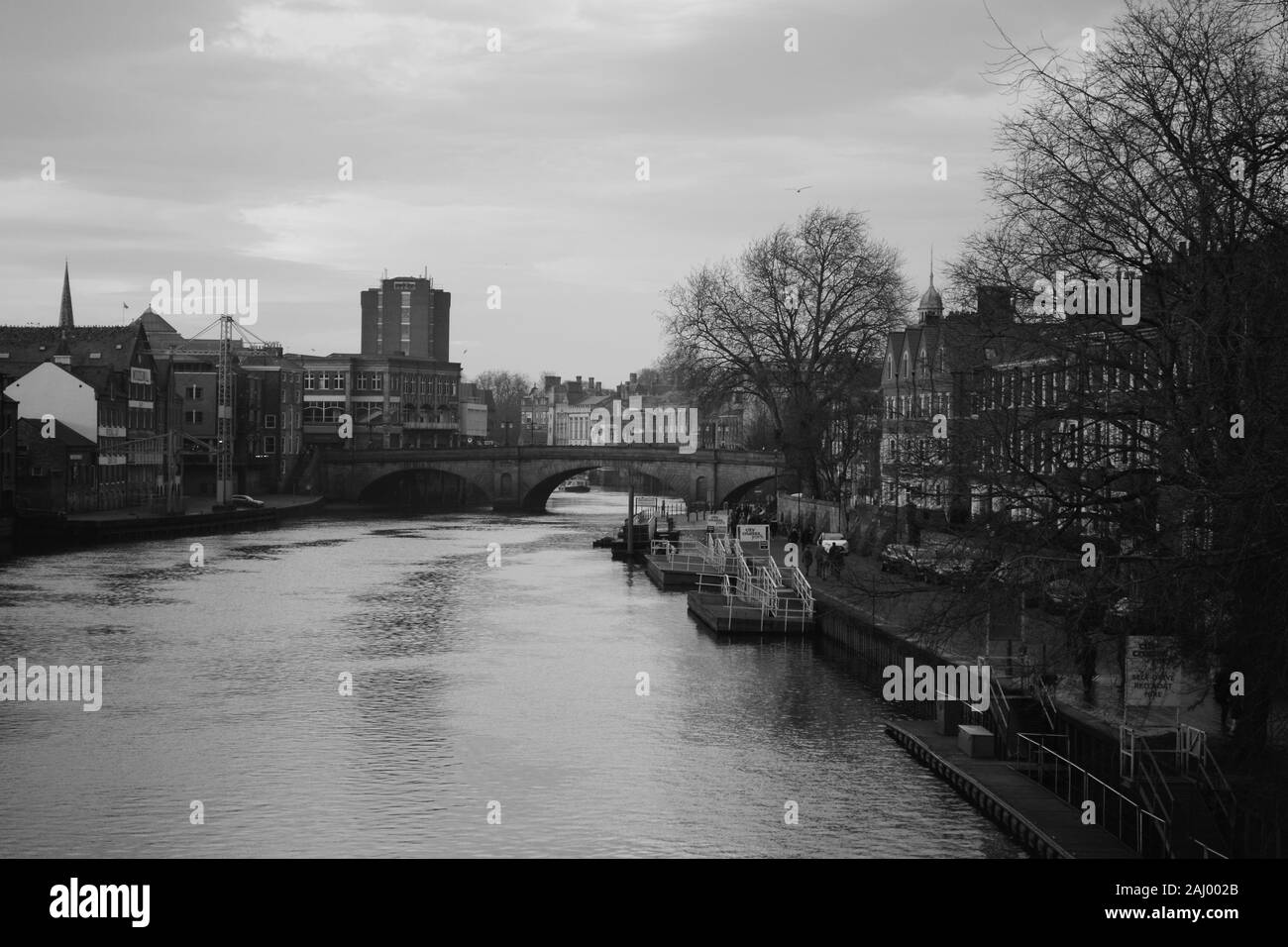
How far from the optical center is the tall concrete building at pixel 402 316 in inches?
7146

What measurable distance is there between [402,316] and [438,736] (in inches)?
6254

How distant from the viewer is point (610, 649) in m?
38.5

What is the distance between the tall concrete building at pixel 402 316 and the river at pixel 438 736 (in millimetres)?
133122

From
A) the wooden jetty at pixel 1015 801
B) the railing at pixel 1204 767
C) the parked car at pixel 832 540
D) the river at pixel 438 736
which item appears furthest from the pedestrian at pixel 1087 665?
the parked car at pixel 832 540

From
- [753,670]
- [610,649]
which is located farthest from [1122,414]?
[610,649]

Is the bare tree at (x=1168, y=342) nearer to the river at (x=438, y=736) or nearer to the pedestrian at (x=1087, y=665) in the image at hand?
the pedestrian at (x=1087, y=665)

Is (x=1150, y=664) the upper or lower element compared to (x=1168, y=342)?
lower

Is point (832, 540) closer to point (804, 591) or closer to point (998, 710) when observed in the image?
point (804, 591)

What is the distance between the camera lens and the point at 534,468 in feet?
319

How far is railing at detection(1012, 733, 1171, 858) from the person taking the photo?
1861 cm

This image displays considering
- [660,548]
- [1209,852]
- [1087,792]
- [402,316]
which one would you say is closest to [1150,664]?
[1209,852]
